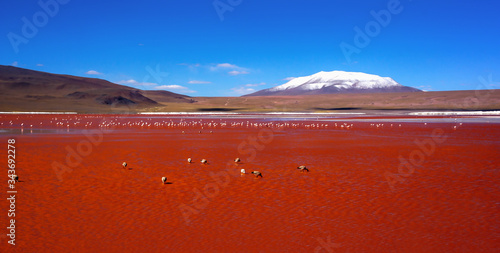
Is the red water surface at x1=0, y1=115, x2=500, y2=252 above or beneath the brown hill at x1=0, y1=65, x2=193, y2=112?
beneath

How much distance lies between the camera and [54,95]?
130 m

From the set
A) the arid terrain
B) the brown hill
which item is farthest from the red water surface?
the brown hill

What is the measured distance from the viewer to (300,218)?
746 cm

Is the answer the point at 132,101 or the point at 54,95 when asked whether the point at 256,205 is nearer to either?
the point at 132,101

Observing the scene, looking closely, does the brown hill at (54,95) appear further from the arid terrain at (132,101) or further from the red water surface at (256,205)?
the red water surface at (256,205)

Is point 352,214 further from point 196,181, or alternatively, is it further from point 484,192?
point 196,181

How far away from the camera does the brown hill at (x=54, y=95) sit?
10450cm

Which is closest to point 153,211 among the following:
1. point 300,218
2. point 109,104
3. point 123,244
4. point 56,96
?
point 123,244

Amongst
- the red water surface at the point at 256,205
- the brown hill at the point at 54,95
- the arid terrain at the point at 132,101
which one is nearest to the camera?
the red water surface at the point at 256,205


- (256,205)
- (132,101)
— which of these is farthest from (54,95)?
(256,205)

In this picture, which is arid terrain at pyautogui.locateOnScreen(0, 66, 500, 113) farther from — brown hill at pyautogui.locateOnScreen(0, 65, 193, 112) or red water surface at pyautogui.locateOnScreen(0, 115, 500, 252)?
red water surface at pyautogui.locateOnScreen(0, 115, 500, 252)

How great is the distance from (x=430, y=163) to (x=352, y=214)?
7.26m

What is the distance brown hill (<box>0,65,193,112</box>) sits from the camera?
104 metres

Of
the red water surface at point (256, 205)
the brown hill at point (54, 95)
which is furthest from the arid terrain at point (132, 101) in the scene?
the red water surface at point (256, 205)
